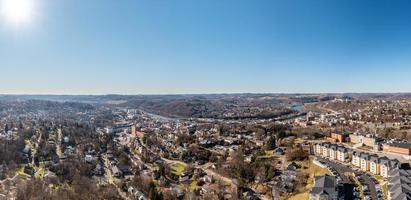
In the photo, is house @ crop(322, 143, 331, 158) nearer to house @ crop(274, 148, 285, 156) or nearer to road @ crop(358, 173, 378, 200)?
house @ crop(274, 148, 285, 156)

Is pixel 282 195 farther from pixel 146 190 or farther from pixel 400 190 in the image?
pixel 146 190

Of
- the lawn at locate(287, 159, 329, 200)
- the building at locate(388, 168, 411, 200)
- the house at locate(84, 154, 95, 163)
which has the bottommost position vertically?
the house at locate(84, 154, 95, 163)

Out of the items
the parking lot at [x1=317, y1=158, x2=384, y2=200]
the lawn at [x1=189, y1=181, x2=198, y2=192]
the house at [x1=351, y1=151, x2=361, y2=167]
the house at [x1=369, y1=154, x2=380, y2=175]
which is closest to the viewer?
the parking lot at [x1=317, y1=158, x2=384, y2=200]

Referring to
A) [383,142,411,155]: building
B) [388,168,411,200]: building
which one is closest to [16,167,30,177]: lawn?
[388,168,411,200]: building

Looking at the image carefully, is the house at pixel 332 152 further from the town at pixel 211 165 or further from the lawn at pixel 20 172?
the lawn at pixel 20 172

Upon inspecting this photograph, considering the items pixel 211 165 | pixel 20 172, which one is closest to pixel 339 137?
pixel 211 165

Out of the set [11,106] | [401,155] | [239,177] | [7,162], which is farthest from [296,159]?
[11,106]

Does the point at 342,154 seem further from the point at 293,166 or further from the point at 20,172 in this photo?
the point at 20,172

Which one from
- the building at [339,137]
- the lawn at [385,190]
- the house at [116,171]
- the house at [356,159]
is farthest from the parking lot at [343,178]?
the house at [116,171]
